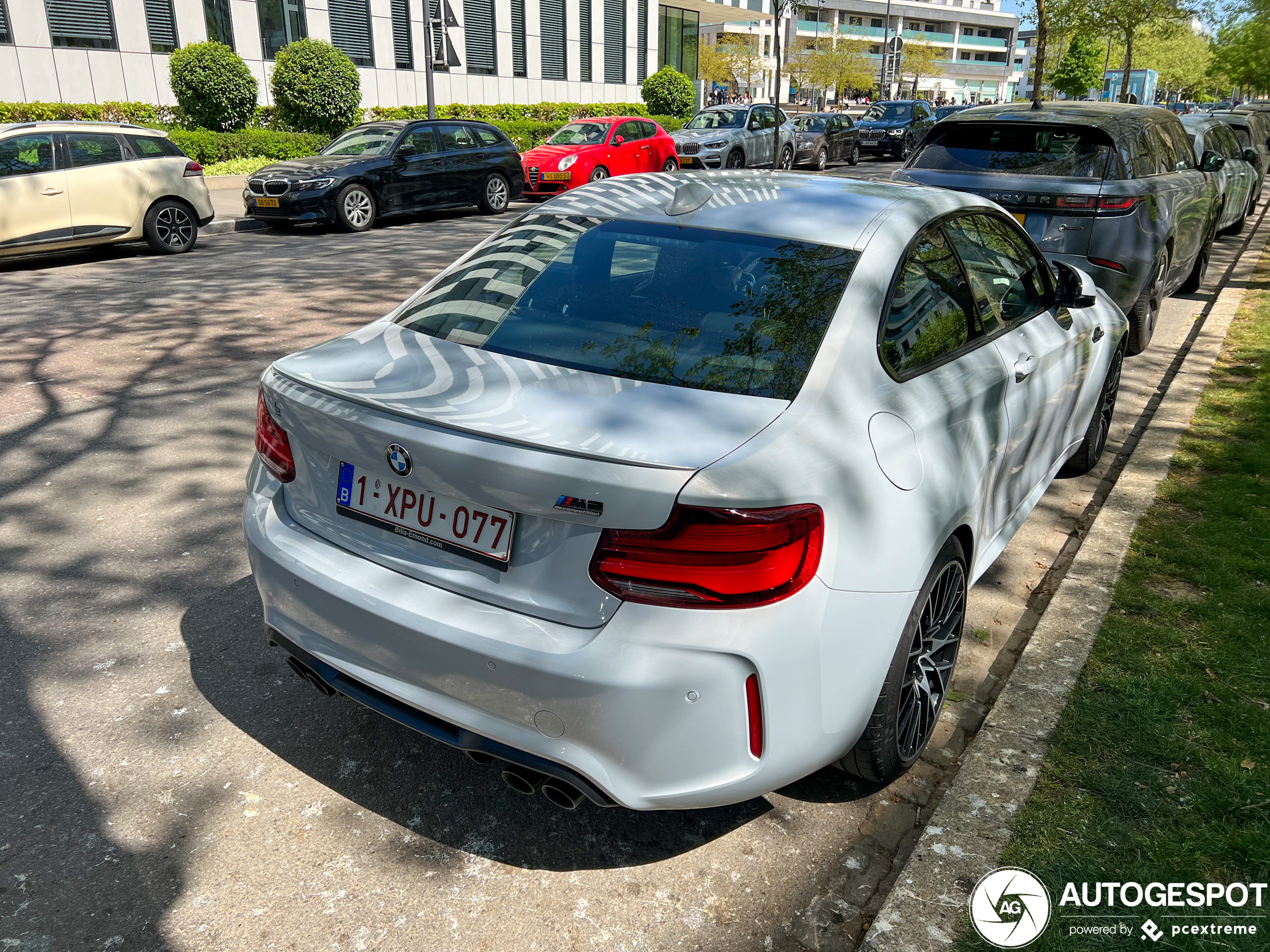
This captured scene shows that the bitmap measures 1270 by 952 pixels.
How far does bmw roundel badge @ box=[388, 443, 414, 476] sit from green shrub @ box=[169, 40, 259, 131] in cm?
2332

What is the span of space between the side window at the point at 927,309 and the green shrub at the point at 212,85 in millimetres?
23001

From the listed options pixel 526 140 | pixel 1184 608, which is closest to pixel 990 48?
pixel 526 140

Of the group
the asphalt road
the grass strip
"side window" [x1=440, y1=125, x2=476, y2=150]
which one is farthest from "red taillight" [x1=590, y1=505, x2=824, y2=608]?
"side window" [x1=440, y1=125, x2=476, y2=150]

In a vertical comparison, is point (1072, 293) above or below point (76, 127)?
below

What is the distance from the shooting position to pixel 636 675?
219cm

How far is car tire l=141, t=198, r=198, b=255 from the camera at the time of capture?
12.7m

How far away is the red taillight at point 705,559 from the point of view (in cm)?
215

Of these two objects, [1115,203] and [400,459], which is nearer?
[400,459]

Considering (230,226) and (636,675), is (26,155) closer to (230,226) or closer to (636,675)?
(230,226)

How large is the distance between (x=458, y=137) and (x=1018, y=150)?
1182 cm

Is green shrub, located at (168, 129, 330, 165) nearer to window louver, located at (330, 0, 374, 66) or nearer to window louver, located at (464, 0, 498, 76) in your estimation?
window louver, located at (330, 0, 374, 66)

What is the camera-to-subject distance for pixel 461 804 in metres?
2.93

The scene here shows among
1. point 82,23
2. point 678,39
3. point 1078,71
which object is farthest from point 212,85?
point 1078,71

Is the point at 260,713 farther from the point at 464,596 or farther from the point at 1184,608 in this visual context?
the point at 1184,608
